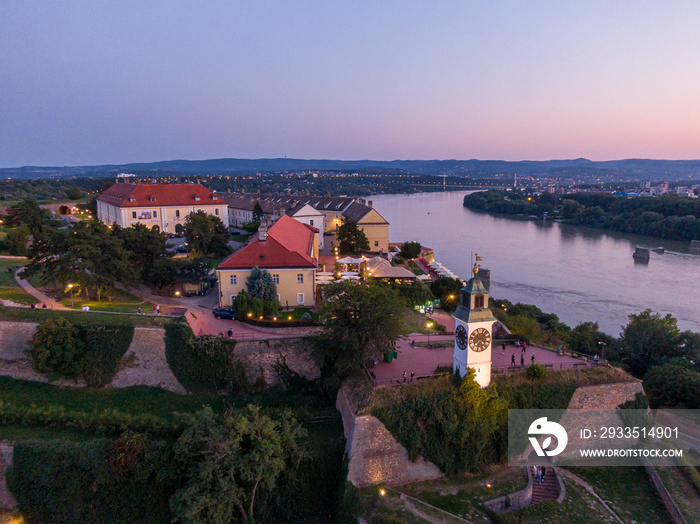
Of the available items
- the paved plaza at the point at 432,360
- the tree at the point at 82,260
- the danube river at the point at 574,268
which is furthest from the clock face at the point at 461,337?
the danube river at the point at 574,268

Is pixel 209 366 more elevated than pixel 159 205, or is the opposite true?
pixel 159 205

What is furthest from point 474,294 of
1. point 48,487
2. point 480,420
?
point 48,487

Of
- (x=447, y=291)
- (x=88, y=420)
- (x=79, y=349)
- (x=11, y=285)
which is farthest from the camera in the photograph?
(x=447, y=291)

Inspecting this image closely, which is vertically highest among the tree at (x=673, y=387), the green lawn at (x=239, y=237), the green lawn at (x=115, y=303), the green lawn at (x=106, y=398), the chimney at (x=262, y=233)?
the chimney at (x=262, y=233)

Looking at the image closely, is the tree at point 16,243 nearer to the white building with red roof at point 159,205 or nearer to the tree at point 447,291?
the white building with red roof at point 159,205

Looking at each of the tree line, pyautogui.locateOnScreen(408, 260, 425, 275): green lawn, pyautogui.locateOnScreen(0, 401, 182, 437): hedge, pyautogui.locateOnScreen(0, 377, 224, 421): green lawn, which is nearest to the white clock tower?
pyautogui.locateOnScreen(0, 377, 224, 421): green lawn

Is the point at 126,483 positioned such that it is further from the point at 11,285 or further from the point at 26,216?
the point at 26,216

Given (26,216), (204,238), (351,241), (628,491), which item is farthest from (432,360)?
(26,216)

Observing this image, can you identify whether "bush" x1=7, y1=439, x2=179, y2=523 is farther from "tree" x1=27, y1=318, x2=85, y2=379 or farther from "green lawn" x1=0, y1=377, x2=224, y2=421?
"tree" x1=27, y1=318, x2=85, y2=379
